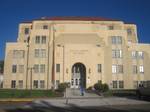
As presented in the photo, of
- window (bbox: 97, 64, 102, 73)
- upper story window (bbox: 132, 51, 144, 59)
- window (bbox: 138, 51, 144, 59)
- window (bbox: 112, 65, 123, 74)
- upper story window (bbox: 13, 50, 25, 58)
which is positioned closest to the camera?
window (bbox: 97, 64, 102, 73)

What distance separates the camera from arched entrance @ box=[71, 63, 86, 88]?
2187 inches

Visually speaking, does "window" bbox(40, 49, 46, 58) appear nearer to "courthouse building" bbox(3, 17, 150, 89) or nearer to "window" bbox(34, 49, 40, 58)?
"courthouse building" bbox(3, 17, 150, 89)

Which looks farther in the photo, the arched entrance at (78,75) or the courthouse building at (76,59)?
the arched entrance at (78,75)

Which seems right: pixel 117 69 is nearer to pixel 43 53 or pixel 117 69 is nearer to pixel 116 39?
pixel 116 39

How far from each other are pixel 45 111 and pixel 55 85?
33307mm

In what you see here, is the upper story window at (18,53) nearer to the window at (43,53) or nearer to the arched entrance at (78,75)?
the window at (43,53)

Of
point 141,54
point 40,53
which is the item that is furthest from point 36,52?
point 141,54

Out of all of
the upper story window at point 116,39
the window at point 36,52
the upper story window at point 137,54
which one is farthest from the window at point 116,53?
the window at point 36,52

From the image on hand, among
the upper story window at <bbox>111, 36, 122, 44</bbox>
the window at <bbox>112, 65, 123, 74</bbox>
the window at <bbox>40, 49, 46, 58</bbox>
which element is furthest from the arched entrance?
the upper story window at <bbox>111, 36, 122, 44</bbox>

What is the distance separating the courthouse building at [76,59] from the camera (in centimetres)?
5416

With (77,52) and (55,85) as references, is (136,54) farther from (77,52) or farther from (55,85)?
(55,85)

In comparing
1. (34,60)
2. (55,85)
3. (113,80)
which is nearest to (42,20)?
(34,60)

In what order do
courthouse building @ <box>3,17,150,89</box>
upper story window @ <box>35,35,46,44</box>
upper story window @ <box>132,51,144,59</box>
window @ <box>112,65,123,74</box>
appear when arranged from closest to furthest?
courthouse building @ <box>3,17,150,89</box> → window @ <box>112,65,123,74</box> → upper story window @ <box>35,35,46,44</box> → upper story window @ <box>132,51,144,59</box>

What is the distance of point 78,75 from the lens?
56344 millimetres
